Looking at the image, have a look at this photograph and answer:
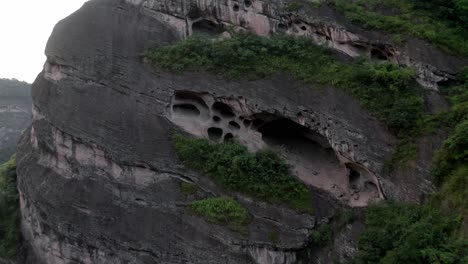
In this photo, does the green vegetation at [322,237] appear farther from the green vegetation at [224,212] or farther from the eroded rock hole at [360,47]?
the eroded rock hole at [360,47]

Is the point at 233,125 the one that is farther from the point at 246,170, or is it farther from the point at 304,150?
the point at 304,150

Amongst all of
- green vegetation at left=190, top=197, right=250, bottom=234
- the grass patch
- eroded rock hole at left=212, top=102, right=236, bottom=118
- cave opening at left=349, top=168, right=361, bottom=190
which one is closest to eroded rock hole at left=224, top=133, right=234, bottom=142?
eroded rock hole at left=212, top=102, right=236, bottom=118

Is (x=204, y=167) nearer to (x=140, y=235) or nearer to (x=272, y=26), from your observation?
(x=140, y=235)

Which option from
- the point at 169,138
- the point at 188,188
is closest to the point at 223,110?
the point at 169,138

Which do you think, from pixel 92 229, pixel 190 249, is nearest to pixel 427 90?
pixel 190 249

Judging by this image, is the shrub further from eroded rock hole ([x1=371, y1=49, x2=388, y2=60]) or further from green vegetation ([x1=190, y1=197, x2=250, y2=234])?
green vegetation ([x1=190, y1=197, x2=250, y2=234])

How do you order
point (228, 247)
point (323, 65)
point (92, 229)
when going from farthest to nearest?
1. point (323, 65)
2. point (92, 229)
3. point (228, 247)
